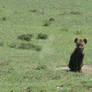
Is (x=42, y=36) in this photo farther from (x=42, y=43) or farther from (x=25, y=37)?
(x=25, y=37)

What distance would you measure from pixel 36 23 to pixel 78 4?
40.0 ft

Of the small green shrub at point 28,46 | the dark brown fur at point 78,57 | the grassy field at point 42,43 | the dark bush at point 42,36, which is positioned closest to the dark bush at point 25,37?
the grassy field at point 42,43

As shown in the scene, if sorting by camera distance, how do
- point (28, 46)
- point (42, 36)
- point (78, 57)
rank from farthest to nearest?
point (42, 36) → point (28, 46) → point (78, 57)

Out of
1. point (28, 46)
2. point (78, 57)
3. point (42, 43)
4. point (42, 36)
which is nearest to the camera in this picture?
point (78, 57)

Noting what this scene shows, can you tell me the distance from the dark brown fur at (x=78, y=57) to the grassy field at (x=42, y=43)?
2.18ft

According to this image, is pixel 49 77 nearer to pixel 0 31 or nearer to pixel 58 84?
pixel 58 84

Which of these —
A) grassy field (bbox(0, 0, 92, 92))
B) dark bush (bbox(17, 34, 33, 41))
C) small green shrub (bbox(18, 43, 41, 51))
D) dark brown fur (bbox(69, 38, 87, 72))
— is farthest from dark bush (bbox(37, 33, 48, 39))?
dark brown fur (bbox(69, 38, 87, 72))

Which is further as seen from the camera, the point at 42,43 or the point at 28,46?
the point at 42,43

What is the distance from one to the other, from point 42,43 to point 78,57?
9.44 meters

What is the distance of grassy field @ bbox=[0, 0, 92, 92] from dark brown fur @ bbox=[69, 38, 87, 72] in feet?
2.18

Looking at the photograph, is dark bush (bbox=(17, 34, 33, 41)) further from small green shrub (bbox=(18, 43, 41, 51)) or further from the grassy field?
small green shrub (bbox=(18, 43, 41, 51))

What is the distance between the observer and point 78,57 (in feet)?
46.6

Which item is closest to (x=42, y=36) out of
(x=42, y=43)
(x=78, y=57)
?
(x=42, y=43)

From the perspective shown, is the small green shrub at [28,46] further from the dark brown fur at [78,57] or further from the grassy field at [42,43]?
the dark brown fur at [78,57]
